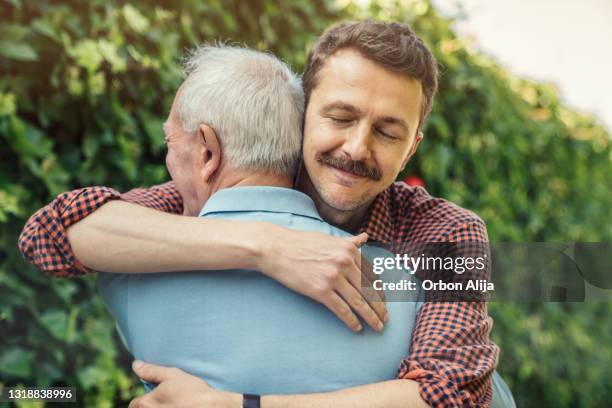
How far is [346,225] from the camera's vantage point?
83.2 inches

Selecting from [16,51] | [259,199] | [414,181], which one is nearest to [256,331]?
[259,199]

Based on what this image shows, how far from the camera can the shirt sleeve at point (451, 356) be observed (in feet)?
5.09

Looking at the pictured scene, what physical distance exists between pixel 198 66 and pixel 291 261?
0.69m

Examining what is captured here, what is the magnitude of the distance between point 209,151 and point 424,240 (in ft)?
2.32

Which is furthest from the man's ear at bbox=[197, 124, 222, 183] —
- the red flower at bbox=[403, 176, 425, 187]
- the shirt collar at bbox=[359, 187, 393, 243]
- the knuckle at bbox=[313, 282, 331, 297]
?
the red flower at bbox=[403, 176, 425, 187]

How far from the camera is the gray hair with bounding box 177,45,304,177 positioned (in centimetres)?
171

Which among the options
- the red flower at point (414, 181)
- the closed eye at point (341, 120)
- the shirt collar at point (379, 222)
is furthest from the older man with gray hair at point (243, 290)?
the red flower at point (414, 181)

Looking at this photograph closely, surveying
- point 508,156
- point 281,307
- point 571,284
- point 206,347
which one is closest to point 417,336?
point 281,307

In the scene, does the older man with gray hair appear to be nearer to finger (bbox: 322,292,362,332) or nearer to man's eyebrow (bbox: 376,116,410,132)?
finger (bbox: 322,292,362,332)

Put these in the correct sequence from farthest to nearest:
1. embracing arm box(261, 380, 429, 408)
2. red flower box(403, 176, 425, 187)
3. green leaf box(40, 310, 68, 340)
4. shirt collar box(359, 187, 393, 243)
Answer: red flower box(403, 176, 425, 187) → green leaf box(40, 310, 68, 340) → shirt collar box(359, 187, 393, 243) → embracing arm box(261, 380, 429, 408)

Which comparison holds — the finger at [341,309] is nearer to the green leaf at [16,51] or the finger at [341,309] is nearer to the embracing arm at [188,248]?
the embracing arm at [188,248]

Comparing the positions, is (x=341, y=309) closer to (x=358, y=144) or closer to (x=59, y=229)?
(x=358, y=144)

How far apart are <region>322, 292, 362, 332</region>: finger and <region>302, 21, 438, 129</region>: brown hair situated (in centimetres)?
70

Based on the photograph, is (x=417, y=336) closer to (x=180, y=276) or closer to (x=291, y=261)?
(x=291, y=261)
